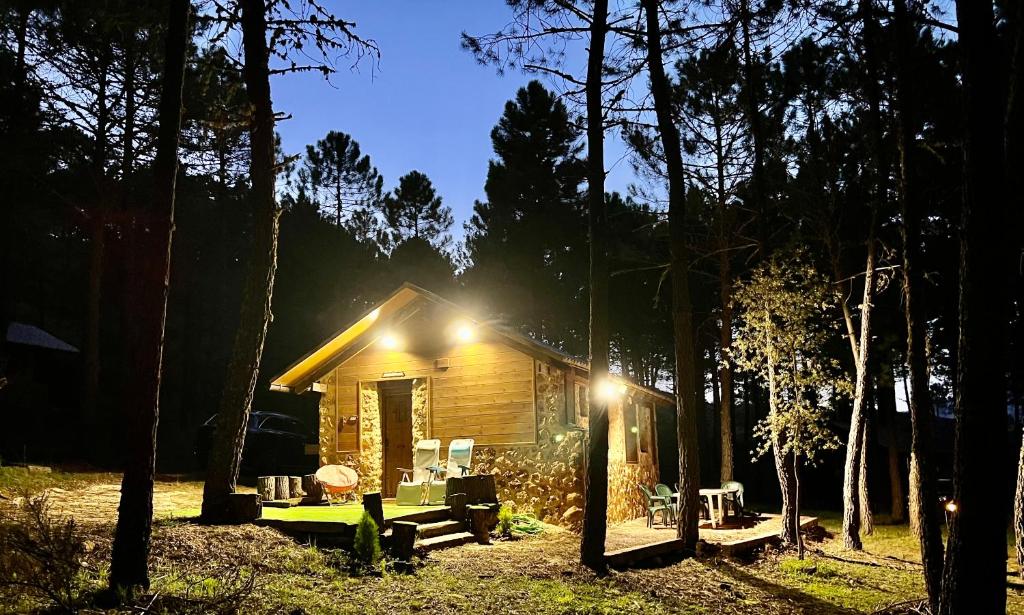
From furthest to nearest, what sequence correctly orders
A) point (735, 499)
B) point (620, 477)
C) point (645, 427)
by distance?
point (645, 427)
point (620, 477)
point (735, 499)

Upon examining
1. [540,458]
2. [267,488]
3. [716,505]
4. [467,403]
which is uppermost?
[467,403]

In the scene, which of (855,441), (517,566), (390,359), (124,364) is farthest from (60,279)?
(855,441)

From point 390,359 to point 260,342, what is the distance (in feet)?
15.5

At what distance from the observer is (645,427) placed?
1512cm

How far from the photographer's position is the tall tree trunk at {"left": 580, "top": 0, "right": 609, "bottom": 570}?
7855 mm

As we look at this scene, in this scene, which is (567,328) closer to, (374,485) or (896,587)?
(374,485)

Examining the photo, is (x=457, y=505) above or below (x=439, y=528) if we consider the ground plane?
above

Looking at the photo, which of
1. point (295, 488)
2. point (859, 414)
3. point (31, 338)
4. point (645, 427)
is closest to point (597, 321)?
point (859, 414)

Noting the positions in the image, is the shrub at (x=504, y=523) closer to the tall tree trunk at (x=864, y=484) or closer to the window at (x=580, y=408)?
the window at (x=580, y=408)

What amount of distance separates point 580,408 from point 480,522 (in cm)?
369

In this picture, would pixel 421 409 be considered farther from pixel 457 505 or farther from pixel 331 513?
pixel 457 505

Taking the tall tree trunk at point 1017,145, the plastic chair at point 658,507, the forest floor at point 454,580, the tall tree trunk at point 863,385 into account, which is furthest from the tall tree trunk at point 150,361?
the plastic chair at point 658,507

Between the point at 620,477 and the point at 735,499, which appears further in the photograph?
the point at 620,477

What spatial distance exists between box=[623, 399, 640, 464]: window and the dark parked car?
814cm
